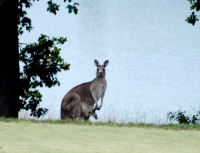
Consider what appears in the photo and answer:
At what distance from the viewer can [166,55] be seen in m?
31.4

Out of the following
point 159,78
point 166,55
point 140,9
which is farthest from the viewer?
point 140,9

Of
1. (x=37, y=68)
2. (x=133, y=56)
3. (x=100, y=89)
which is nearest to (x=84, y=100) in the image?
(x=100, y=89)

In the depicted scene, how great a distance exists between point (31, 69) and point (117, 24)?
25.5m

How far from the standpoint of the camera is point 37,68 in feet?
53.3

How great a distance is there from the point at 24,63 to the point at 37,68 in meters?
0.40

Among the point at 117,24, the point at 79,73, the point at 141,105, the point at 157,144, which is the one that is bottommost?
the point at 157,144

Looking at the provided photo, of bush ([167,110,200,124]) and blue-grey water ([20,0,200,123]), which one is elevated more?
blue-grey water ([20,0,200,123])

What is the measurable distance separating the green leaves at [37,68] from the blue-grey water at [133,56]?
658 mm

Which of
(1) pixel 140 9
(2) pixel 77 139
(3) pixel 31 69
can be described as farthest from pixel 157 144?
(1) pixel 140 9

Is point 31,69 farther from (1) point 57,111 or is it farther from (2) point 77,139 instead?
(2) point 77,139

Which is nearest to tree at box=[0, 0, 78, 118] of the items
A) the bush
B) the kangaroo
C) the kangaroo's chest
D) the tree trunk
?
the tree trunk

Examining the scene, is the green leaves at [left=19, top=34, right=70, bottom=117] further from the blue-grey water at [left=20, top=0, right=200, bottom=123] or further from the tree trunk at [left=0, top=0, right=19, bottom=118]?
the tree trunk at [left=0, top=0, right=19, bottom=118]

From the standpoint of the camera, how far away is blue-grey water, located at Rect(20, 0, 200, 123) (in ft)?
72.3

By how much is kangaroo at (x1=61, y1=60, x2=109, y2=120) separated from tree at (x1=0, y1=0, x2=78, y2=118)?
132 centimetres
